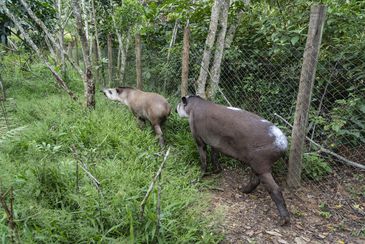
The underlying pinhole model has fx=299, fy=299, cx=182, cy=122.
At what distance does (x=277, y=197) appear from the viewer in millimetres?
3047

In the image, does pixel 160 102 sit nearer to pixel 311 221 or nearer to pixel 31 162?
pixel 31 162

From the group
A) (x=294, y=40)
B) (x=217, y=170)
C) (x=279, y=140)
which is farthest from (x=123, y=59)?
(x=279, y=140)

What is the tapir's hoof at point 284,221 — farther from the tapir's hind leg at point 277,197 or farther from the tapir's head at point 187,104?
the tapir's head at point 187,104

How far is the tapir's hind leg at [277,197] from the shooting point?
298 cm

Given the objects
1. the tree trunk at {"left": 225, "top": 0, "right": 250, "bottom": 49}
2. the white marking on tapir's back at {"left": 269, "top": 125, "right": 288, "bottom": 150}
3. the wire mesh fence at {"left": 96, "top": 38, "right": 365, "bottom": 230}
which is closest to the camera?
the white marking on tapir's back at {"left": 269, "top": 125, "right": 288, "bottom": 150}

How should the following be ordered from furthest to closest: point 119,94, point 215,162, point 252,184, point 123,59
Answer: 1. point 123,59
2. point 119,94
3. point 215,162
4. point 252,184

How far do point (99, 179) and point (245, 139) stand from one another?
157cm

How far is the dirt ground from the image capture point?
9.24 ft

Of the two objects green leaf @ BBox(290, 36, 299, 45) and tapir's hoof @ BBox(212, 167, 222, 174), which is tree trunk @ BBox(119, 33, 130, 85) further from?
green leaf @ BBox(290, 36, 299, 45)

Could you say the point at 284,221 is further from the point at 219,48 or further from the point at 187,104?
the point at 219,48

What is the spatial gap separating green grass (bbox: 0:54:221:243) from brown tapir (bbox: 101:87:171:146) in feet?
0.69

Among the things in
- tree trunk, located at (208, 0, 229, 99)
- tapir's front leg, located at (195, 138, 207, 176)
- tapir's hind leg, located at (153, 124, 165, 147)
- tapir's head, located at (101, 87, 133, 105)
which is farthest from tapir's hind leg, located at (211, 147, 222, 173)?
tapir's head, located at (101, 87, 133, 105)

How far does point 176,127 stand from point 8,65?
627cm

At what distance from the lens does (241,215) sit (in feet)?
10.3
